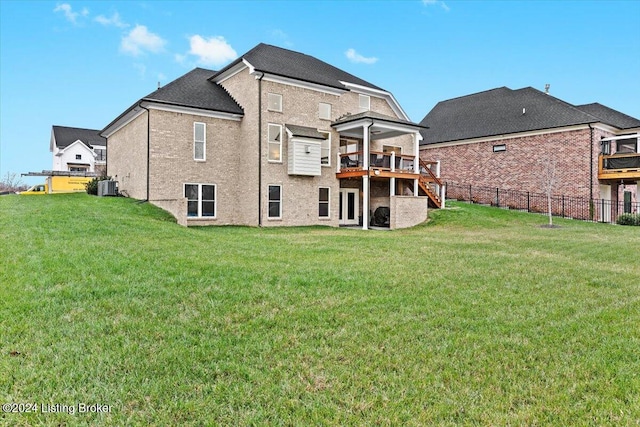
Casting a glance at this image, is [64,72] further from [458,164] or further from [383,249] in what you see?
[458,164]

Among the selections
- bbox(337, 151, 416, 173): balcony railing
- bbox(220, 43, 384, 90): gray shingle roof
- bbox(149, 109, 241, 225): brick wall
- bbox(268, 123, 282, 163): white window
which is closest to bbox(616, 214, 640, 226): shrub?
bbox(337, 151, 416, 173): balcony railing

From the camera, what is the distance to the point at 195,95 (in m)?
19.0

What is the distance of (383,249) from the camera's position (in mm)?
10328

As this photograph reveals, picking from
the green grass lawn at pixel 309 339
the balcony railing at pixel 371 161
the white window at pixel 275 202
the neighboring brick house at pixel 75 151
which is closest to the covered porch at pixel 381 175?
the balcony railing at pixel 371 161

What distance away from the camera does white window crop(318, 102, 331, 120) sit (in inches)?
801

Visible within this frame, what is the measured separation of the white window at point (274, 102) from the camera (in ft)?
61.2

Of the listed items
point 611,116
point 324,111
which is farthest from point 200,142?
point 611,116

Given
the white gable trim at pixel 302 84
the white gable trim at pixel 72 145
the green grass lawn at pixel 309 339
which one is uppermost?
the white gable trim at pixel 72 145

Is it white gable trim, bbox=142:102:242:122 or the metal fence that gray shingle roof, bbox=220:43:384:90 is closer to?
white gable trim, bbox=142:102:242:122

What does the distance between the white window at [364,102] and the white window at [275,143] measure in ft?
20.3

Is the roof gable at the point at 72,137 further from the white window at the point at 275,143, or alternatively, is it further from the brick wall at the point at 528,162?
the brick wall at the point at 528,162

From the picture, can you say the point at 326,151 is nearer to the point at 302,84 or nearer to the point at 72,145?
the point at 302,84

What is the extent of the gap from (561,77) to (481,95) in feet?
18.1

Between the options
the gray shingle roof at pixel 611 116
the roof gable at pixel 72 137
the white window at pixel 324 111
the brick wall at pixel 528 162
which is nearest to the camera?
the white window at pixel 324 111
